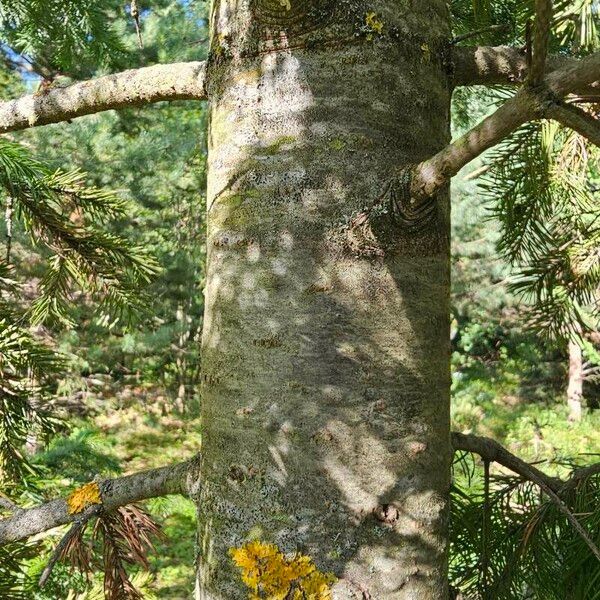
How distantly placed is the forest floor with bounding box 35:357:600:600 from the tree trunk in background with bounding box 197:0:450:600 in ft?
17.7

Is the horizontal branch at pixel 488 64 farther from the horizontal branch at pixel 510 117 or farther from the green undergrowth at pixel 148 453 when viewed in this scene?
the green undergrowth at pixel 148 453

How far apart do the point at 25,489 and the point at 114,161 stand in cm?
566

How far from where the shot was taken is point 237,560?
3.17 ft

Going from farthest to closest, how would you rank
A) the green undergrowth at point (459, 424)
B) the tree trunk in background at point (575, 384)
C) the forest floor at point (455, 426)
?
the tree trunk in background at point (575, 384)
the forest floor at point (455, 426)
the green undergrowth at point (459, 424)

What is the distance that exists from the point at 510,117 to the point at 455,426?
1015 cm

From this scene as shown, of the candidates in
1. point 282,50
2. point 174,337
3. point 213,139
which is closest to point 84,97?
point 213,139

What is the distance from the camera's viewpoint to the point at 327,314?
960 mm

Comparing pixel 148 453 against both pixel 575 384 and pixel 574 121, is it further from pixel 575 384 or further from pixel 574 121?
pixel 574 121

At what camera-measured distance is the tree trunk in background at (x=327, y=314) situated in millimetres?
949

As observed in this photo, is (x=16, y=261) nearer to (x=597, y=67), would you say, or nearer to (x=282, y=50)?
(x=282, y=50)

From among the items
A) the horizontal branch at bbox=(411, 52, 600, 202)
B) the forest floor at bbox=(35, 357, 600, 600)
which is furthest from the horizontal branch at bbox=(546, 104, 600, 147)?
the forest floor at bbox=(35, 357, 600, 600)

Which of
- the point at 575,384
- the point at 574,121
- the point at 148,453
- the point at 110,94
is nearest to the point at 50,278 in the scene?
the point at 110,94

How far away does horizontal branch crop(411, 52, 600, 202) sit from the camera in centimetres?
69

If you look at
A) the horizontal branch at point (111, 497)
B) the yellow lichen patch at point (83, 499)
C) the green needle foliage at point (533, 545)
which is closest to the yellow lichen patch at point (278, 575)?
the horizontal branch at point (111, 497)
